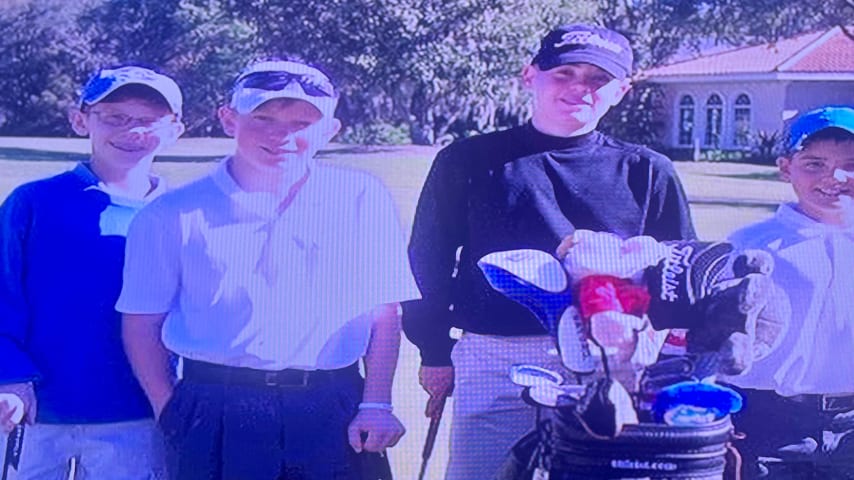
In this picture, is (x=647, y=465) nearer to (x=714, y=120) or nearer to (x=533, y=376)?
(x=533, y=376)

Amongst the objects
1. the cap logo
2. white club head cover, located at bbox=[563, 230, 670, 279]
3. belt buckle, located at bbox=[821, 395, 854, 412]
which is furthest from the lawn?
belt buckle, located at bbox=[821, 395, 854, 412]

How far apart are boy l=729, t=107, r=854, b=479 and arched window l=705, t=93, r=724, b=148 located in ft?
0.71

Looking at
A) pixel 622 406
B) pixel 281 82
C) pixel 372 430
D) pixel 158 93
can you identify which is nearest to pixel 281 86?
pixel 281 82

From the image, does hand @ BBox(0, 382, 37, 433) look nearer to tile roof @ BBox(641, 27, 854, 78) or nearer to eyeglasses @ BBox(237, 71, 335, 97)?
eyeglasses @ BBox(237, 71, 335, 97)

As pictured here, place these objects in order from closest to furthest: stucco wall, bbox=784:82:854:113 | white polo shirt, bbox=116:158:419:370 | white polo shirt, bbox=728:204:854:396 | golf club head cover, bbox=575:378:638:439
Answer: golf club head cover, bbox=575:378:638:439 → white polo shirt, bbox=116:158:419:370 → white polo shirt, bbox=728:204:854:396 → stucco wall, bbox=784:82:854:113

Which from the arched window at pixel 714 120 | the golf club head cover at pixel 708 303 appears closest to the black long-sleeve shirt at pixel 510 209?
the golf club head cover at pixel 708 303

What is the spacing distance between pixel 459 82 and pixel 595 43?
40 cm

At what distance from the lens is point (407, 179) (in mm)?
3041

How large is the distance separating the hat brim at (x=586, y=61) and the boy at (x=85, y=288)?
0.85 metres

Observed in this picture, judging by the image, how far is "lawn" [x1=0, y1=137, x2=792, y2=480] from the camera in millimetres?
2969

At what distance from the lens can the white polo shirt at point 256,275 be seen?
2.79 metres

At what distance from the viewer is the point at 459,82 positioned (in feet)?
10.4

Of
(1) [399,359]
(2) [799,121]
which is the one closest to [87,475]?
(1) [399,359]

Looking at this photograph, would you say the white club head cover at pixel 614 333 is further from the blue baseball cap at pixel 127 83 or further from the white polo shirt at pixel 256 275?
the blue baseball cap at pixel 127 83
